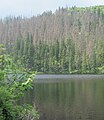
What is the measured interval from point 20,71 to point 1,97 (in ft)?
5.63

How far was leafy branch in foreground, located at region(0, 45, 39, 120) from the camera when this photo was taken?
11.0 m

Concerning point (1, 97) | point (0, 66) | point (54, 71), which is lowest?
point (54, 71)

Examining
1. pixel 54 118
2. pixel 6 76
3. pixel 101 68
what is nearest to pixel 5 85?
pixel 6 76

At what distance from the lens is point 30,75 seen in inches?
479

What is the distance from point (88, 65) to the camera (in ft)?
625

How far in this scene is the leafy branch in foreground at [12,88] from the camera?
36.1ft

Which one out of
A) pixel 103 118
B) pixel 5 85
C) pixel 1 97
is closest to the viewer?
pixel 1 97

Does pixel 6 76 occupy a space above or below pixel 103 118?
above

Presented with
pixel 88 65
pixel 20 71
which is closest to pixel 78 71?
pixel 88 65

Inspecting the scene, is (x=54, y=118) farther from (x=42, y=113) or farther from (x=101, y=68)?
(x=101, y=68)

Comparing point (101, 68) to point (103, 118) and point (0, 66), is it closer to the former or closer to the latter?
point (103, 118)

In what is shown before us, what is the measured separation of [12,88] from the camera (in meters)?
11.6

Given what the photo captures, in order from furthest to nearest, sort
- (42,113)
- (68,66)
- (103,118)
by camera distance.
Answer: (68,66)
(42,113)
(103,118)

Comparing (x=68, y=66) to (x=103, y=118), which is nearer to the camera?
(x=103, y=118)
